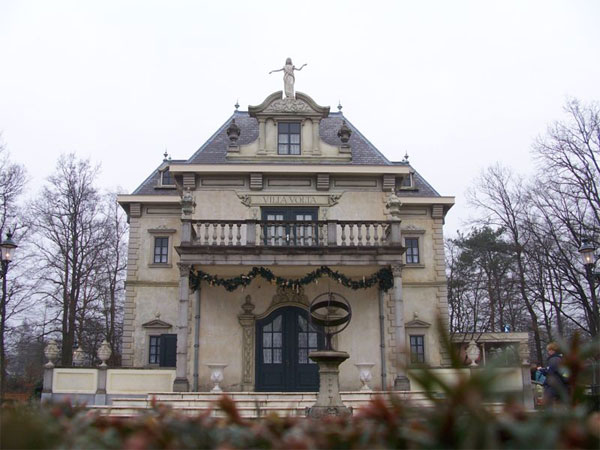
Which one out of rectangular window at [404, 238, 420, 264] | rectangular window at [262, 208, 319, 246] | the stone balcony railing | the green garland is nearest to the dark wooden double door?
the green garland

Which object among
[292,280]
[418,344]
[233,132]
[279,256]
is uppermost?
[233,132]

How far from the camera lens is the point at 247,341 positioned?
→ 62.9ft

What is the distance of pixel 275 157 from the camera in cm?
2086

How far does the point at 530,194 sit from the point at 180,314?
17.8 metres

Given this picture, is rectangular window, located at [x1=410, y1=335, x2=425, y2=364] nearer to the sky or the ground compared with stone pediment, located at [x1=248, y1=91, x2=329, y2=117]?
nearer to the ground

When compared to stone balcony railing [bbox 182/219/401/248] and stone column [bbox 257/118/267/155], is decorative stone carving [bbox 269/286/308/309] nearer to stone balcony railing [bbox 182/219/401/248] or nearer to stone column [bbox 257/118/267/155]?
stone balcony railing [bbox 182/219/401/248]

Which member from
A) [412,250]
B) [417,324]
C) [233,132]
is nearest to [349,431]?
[233,132]

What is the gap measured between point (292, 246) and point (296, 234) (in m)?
1.51

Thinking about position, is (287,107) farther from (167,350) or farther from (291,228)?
(167,350)

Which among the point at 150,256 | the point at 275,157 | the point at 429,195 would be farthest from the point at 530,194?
the point at 150,256

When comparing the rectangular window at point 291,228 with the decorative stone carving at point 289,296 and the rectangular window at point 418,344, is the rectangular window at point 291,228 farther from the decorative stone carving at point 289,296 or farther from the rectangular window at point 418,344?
the rectangular window at point 418,344

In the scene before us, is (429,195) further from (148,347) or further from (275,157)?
(148,347)

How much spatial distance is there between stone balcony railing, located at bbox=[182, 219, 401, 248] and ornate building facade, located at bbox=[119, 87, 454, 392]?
56 mm

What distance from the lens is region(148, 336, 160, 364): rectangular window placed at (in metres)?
21.1
